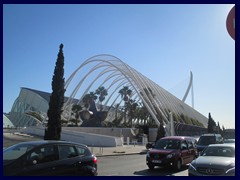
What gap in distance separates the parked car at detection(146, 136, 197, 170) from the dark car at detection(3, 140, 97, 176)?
6.25 m

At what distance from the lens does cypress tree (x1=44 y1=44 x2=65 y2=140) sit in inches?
1174

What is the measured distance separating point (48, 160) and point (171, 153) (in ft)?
27.3

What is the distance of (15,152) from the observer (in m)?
8.47

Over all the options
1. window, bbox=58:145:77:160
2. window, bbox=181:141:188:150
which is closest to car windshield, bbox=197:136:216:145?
window, bbox=181:141:188:150

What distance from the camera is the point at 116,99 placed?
99.2 m

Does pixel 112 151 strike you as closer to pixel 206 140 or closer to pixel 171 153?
pixel 206 140

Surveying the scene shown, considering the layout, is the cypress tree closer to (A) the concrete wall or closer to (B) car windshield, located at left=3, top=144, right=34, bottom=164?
(A) the concrete wall

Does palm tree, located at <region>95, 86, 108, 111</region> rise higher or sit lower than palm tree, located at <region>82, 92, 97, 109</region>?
higher

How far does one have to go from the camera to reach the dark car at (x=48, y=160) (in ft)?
25.6

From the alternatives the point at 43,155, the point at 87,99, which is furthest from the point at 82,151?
the point at 87,99

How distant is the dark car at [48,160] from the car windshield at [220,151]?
5.28m

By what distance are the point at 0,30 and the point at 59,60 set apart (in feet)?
92.7

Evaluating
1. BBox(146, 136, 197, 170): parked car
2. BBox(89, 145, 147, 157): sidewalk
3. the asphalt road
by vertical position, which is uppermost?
BBox(146, 136, 197, 170): parked car
